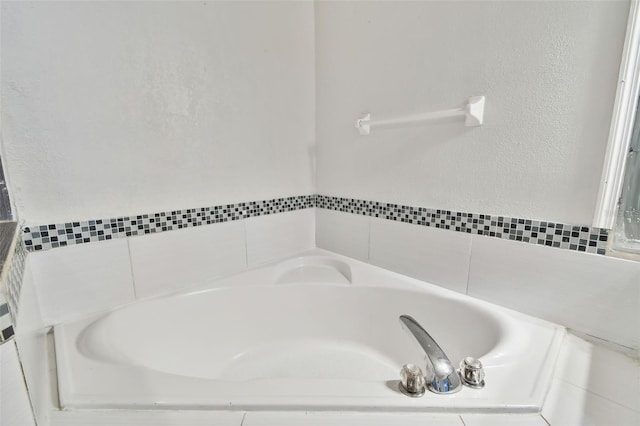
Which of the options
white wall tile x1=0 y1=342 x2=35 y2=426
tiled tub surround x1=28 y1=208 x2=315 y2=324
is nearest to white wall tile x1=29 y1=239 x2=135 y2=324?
tiled tub surround x1=28 y1=208 x2=315 y2=324

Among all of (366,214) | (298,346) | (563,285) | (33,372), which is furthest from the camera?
(366,214)

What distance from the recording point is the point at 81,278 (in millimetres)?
950

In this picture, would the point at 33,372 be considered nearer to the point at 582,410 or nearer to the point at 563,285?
the point at 582,410

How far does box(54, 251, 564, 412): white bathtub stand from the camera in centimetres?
60

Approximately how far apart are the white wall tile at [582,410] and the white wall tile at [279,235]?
44.2 inches

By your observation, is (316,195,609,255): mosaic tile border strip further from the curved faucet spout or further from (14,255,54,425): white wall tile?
(14,255,54,425): white wall tile

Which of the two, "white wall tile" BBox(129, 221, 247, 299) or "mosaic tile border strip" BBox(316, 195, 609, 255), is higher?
"mosaic tile border strip" BBox(316, 195, 609, 255)

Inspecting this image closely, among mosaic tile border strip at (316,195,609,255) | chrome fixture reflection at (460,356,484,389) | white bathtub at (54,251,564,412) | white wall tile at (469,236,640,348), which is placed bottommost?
white bathtub at (54,251,564,412)

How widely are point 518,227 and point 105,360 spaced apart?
1.29 metres

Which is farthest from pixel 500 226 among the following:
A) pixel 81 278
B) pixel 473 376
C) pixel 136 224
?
pixel 81 278

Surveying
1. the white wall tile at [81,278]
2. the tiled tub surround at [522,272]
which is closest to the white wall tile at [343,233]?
the tiled tub surround at [522,272]

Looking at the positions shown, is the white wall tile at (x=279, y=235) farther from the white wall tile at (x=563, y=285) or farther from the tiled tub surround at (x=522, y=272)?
the white wall tile at (x=563, y=285)

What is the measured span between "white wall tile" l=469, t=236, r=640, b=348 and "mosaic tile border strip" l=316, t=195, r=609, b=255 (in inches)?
1.0

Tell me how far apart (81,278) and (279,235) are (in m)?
0.79
